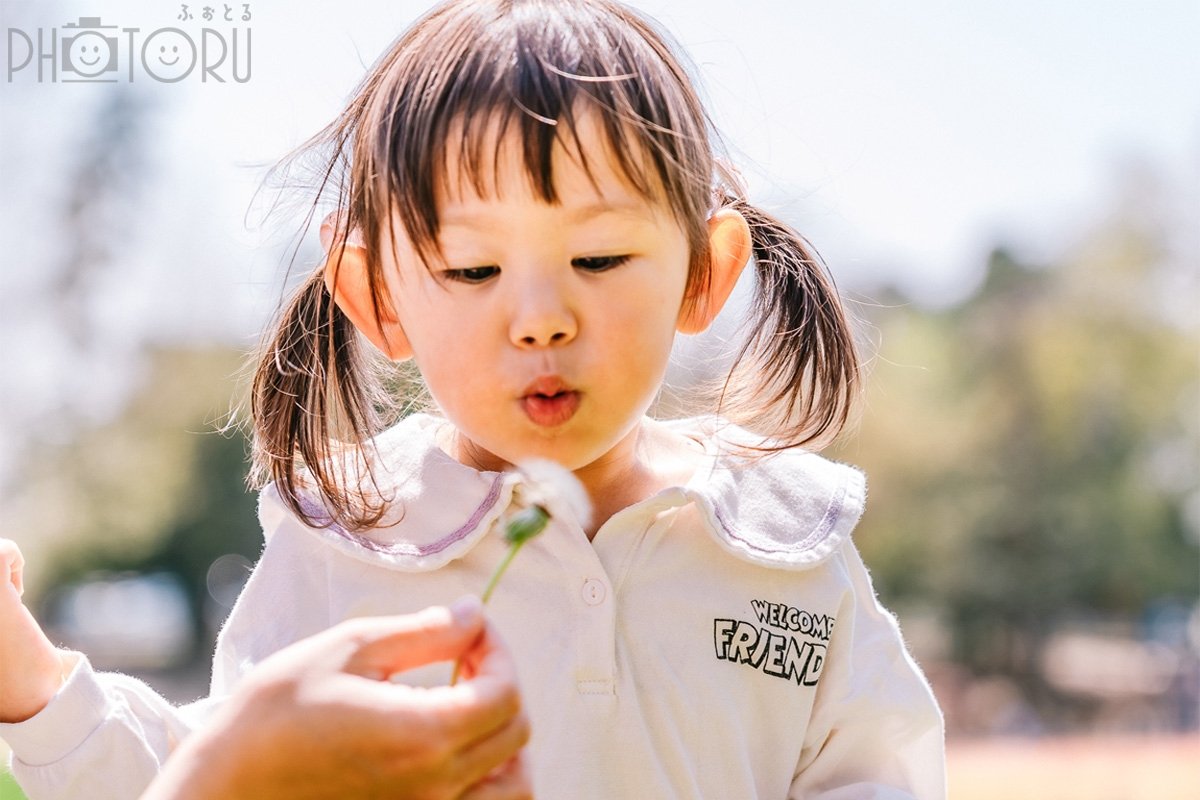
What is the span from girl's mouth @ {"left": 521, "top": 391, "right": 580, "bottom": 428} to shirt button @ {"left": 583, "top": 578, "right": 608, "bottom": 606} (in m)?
0.21

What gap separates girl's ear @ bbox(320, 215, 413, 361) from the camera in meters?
1.59

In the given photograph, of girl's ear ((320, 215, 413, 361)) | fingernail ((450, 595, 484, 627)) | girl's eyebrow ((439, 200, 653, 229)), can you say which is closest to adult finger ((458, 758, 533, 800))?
fingernail ((450, 595, 484, 627))

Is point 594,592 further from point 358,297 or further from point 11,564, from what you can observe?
point 11,564

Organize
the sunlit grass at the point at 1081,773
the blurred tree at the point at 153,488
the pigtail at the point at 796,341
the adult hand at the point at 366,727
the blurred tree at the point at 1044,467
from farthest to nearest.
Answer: the blurred tree at the point at 1044,467
the blurred tree at the point at 153,488
the sunlit grass at the point at 1081,773
the pigtail at the point at 796,341
the adult hand at the point at 366,727

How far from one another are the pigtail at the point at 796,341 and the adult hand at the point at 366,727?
35.3 inches

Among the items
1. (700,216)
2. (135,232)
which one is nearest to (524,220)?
(700,216)

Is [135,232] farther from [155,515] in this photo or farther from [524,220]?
[524,220]

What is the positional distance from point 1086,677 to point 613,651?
97.8ft

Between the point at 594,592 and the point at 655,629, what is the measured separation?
0.29 ft

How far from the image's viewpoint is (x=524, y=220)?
4.54 feet

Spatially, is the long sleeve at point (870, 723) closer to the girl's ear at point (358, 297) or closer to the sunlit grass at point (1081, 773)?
the girl's ear at point (358, 297)

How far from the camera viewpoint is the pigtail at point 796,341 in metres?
1.81

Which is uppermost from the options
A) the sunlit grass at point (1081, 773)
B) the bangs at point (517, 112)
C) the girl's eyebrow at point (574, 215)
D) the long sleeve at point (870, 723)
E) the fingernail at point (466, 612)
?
the bangs at point (517, 112)

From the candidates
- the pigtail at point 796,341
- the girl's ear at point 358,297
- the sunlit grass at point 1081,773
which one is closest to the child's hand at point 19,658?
the girl's ear at point 358,297
